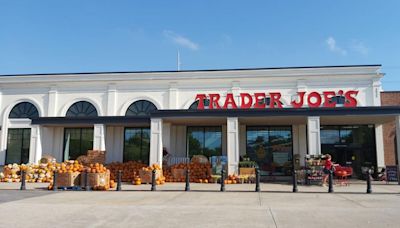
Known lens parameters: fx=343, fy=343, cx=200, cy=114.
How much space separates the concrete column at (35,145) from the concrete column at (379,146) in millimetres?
24406

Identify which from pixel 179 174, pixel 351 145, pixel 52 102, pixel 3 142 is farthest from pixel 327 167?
pixel 3 142

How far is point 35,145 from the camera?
81.9 feet

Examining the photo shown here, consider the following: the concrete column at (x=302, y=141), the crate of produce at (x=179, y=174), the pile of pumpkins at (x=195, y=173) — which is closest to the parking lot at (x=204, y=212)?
the pile of pumpkins at (x=195, y=173)

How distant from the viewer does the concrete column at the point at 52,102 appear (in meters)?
27.8

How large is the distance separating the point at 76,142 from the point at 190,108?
31.1 feet

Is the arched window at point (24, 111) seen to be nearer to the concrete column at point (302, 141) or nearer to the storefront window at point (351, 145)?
the concrete column at point (302, 141)

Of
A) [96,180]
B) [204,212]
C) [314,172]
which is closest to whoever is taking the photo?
[204,212]

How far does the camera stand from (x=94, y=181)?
17469mm

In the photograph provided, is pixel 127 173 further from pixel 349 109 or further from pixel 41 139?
pixel 349 109

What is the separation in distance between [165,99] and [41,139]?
9.82 m

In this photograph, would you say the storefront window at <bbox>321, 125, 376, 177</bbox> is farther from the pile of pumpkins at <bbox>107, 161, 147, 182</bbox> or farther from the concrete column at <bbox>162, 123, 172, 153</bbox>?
the pile of pumpkins at <bbox>107, 161, 147, 182</bbox>

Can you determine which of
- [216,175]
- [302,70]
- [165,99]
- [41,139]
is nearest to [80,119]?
[41,139]

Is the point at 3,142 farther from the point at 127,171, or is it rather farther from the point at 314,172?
the point at 314,172

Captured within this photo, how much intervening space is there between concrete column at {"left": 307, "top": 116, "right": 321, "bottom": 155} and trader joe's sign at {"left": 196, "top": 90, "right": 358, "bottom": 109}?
15.1 ft
